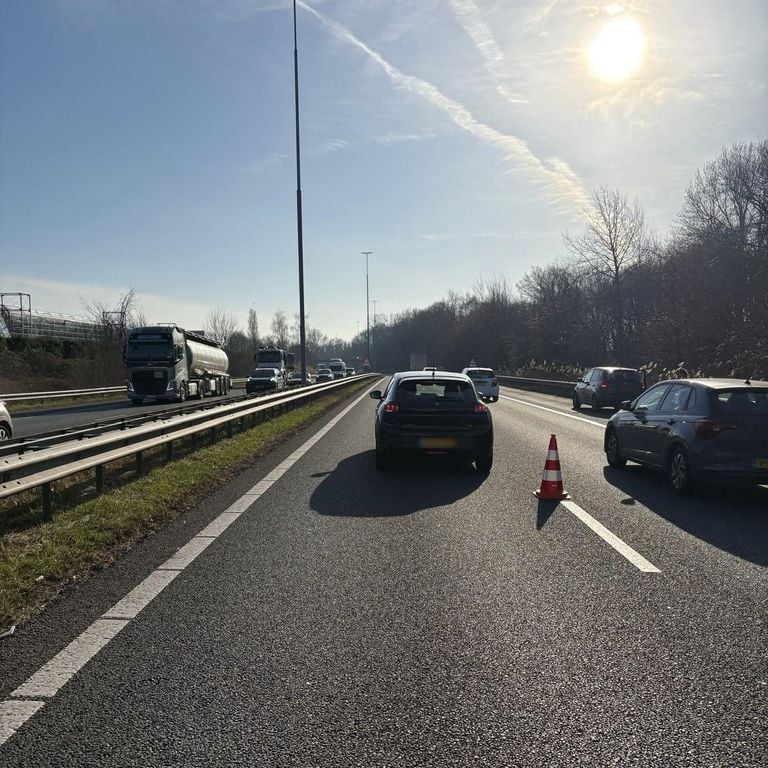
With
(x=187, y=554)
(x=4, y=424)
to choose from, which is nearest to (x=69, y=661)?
(x=187, y=554)

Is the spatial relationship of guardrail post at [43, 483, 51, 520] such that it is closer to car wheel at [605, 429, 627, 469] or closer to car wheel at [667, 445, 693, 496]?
car wheel at [667, 445, 693, 496]

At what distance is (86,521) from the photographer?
6613 millimetres

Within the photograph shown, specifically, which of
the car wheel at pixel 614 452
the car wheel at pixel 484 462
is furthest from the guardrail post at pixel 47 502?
the car wheel at pixel 614 452

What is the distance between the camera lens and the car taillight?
809cm

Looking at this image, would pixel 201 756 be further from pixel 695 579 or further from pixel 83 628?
pixel 695 579

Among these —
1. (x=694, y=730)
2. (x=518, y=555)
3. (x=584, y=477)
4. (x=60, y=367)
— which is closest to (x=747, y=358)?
(x=584, y=477)

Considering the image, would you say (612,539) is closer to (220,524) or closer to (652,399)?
(220,524)

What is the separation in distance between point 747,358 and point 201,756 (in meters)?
36.4

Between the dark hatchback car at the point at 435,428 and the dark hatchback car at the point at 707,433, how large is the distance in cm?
230

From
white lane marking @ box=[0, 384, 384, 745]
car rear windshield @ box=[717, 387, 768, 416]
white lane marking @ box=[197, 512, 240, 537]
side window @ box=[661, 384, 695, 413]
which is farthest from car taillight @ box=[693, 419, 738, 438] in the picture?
white lane marking @ box=[0, 384, 384, 745]

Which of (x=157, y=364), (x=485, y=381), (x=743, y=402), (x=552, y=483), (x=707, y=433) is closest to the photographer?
(x=707, y=433)

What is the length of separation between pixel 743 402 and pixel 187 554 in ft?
21.8

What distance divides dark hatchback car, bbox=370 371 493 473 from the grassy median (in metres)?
2.43

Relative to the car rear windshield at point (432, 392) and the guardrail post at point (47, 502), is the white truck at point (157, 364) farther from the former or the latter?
the guardrail post at point (47, 502)
